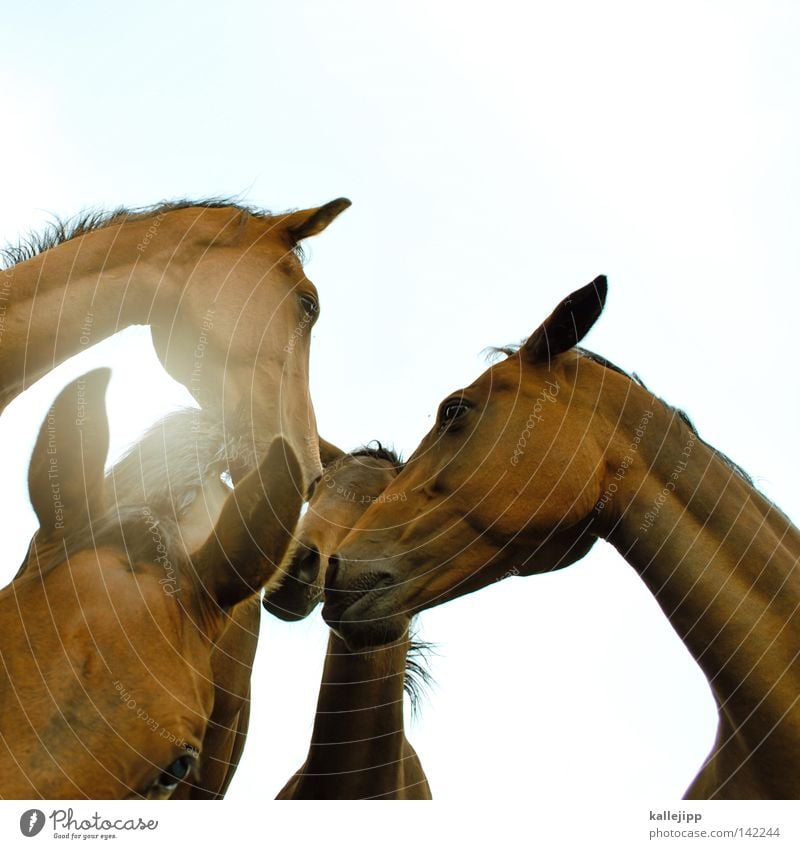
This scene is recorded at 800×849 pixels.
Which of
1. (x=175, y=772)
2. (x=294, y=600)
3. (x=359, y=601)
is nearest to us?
(x=175, y=772)

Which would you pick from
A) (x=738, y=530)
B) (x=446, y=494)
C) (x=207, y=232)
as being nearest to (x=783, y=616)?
A: (x=738, y=530)

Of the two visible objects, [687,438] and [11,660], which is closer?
[11,660]

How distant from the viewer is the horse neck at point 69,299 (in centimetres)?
418

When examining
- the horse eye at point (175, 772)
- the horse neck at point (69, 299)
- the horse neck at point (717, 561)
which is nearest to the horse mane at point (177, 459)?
the horse neck at point (69, 299)

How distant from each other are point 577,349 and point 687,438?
1.89 ft

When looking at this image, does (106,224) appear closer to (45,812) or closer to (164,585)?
(164,585)

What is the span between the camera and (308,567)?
13.4 ft

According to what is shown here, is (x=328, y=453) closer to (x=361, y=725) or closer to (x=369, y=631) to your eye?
(x=361, y=725)

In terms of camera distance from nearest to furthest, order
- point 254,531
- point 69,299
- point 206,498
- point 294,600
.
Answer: point 254,531
point 206,498
point 294,600
point 69,299

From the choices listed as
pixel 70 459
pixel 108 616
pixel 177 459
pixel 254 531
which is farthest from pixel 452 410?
pixel 108 616

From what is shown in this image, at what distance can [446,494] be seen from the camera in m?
4.02

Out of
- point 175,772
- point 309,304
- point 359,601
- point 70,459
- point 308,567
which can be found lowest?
point 175,772

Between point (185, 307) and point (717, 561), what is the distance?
2286mm

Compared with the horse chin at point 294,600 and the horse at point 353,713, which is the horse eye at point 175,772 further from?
the horse at point 353,713
